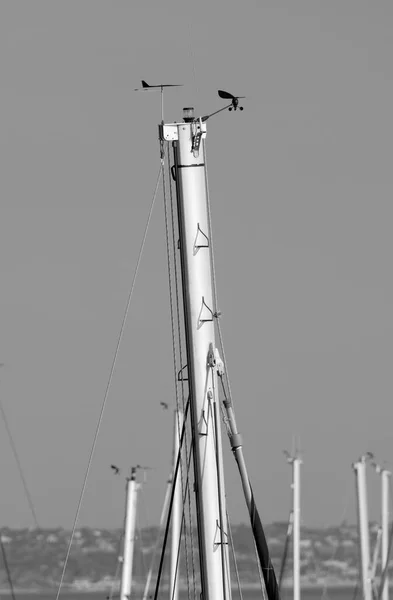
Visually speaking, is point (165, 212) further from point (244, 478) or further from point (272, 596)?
point (272, 596)

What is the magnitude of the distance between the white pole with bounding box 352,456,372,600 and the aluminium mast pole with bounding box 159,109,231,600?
3010 centimetres

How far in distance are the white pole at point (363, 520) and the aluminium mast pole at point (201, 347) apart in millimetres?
30096

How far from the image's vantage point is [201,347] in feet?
66.1

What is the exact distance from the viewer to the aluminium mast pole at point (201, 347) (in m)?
19.7

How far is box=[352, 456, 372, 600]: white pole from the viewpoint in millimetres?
49750

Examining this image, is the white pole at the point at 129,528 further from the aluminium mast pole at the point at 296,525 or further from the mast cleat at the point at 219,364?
the mast cleat at the point at 219,364

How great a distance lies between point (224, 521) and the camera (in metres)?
19.7

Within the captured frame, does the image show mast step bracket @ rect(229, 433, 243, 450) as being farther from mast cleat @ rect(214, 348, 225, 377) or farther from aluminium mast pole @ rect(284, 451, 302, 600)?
aluminium mast pole @ rect(284, 451, 302, 600)

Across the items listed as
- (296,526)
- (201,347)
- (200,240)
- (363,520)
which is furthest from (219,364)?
(296,526)

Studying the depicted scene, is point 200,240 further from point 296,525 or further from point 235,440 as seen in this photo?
point 296,525

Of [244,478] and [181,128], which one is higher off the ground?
[181,128]

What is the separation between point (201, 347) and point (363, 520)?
98.9 ft

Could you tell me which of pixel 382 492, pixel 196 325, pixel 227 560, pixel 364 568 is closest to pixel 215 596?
pixel 227 560

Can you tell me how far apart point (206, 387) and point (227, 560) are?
1997 mm
